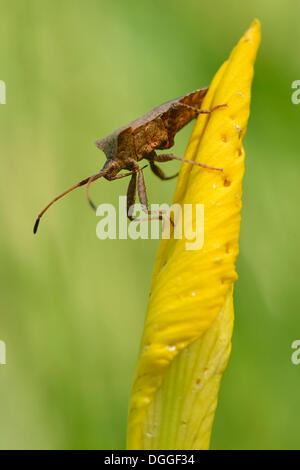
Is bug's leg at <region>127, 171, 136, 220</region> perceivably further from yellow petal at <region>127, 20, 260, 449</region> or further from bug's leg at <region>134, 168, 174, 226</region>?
yellow petal at <region>127, 20, 260, 449</region>

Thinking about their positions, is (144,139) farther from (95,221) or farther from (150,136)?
(95,221)

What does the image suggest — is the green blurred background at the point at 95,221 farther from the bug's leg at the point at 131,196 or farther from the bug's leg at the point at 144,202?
the bug's leg at the point at 144,202

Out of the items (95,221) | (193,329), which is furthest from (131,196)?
(193,329)

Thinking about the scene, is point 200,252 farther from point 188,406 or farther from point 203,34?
point 203,34

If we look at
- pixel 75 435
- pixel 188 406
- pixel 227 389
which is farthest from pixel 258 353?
pixel 188 406

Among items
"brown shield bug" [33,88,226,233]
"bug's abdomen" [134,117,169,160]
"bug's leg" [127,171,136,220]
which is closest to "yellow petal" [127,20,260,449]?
"brown shield bug" [33,88,226,233]
